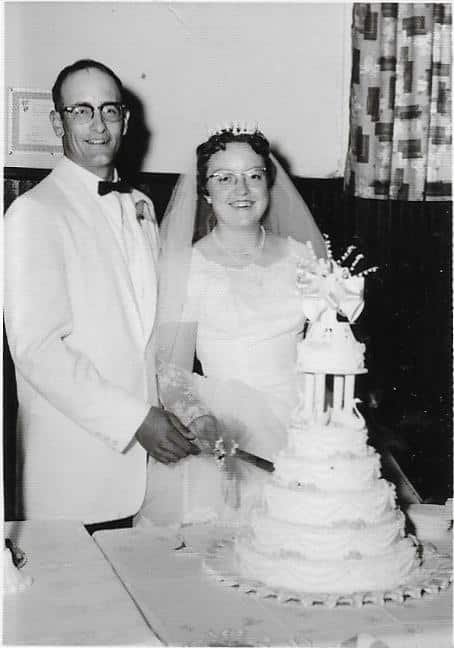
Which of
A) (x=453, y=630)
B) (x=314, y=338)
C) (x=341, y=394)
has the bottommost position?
(x=453, y=630)

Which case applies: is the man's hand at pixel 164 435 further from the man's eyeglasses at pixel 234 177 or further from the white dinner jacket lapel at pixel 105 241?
the man's eyeglasses at pixel 234 177

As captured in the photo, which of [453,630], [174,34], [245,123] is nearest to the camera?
[453,630]

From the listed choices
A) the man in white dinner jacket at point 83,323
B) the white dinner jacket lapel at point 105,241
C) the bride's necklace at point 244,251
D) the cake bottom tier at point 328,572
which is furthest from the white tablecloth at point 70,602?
the bride's necklace at point 244,251

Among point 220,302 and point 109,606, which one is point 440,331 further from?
point 109,606

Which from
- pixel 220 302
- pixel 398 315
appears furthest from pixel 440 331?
pixel 220 302

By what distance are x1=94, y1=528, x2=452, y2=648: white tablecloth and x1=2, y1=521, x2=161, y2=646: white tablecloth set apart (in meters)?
0.05

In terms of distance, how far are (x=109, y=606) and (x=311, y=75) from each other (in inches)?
→ 117

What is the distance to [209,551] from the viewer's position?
200 centimetres

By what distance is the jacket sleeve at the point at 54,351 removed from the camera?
269cm

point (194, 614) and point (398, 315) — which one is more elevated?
point (398, 315)

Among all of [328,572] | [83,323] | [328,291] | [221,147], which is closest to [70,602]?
[328,572]

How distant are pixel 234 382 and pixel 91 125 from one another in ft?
3.45

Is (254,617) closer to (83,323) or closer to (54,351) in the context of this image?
(54,351)

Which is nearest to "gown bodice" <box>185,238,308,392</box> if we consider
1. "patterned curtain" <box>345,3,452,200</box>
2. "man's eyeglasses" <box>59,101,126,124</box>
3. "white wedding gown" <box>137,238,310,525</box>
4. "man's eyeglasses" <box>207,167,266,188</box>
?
"white wedding gown" <box>137,238,310,525</box>
